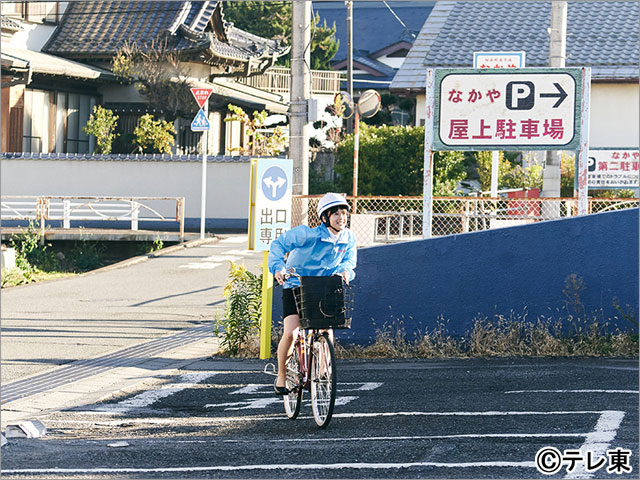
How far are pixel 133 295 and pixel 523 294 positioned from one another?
843 centimetres

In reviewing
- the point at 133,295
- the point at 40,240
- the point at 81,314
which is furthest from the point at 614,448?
the point at 40,240

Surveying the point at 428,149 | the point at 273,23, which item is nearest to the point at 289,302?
→ the point at 428,149

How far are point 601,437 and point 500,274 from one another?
4.57 metres

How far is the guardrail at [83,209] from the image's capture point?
26.6 metres

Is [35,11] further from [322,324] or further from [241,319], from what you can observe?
[322,324]

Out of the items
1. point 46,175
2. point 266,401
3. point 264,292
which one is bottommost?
point 266,401

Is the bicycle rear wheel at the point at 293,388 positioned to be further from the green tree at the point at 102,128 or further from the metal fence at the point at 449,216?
the green tree at the point at 102,128

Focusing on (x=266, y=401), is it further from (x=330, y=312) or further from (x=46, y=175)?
(x=46, y=175)

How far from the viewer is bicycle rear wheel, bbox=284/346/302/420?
808 centimetres

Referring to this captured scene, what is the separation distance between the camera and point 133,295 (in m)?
17.8

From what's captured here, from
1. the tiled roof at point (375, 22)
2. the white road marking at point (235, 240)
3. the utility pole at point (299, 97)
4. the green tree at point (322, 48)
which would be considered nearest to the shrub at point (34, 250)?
the white road marking at point (235, 240)

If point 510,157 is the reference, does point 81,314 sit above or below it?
below

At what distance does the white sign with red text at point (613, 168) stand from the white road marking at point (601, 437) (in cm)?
1465

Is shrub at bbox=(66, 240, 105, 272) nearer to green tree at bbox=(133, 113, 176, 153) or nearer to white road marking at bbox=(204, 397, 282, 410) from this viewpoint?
green tree at bbox=(133, 113, 176, 153)
